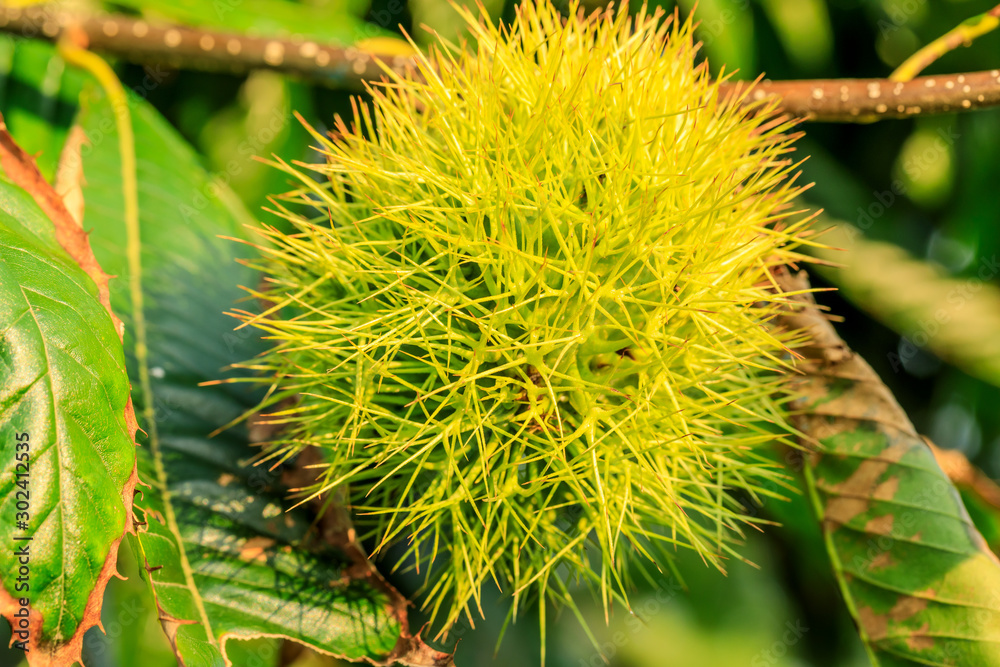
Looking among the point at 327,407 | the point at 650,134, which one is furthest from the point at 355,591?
the point at 650,134

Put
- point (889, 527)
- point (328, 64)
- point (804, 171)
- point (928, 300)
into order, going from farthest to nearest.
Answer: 1. point (804, 171)
2. point (928, 300)
3. point (328, 64)
4. point (889, 527)

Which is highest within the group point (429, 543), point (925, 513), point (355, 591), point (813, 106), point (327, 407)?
point (813, 106)

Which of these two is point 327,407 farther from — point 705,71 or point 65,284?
point 705,71

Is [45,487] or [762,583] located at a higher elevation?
[45,487]

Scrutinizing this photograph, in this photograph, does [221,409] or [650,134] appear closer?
[650,134]

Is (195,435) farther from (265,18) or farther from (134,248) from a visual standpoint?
(265,18)

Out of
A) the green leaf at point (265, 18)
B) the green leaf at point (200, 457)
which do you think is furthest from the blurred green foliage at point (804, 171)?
the green leaf at point (200, 457)

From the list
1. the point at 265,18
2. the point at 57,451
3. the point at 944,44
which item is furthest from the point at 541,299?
the point at 265,18

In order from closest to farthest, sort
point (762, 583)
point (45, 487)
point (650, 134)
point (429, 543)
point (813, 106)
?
point (45, 487) < point (650, 134) < point (813, 106) < point (429, 543) < point (762, 583)
